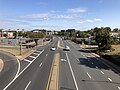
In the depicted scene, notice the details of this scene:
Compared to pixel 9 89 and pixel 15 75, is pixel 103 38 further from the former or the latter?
pixel 9 89

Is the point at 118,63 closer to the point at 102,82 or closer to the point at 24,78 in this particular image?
the point at 102,82

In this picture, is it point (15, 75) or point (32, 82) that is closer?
point (32, 82)

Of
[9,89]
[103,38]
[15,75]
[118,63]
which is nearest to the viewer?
[9,89]

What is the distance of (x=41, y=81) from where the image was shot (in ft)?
83.0

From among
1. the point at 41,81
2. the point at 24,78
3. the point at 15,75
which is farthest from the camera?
the point at 15,75

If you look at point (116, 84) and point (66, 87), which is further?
point (116, 84)

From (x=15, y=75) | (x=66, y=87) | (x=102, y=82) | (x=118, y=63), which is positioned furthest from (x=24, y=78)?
(x=118, y=63)

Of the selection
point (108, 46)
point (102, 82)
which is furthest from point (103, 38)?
point (102, 82)

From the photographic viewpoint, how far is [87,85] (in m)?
23.7

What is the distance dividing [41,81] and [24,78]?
3156 mm

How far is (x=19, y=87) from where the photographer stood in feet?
73.0

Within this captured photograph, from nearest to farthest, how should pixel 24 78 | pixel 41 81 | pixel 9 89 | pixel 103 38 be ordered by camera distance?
1. pixel 9 89
2. pixel 41 81
3. pixel 24 78
4. pixel 103 38

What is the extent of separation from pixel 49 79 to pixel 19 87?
5.11 meters

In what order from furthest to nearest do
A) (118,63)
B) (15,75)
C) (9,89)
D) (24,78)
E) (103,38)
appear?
(103,38) < (118,63) < (15,75) < (24,78) < (9,89)
